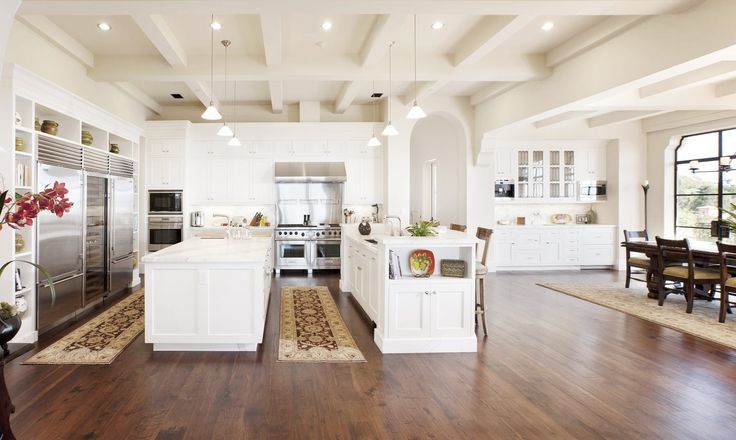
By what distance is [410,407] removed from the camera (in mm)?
2764

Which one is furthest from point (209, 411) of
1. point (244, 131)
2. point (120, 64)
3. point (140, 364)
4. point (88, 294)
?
point (244, 131)

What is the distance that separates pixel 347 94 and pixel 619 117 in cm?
511

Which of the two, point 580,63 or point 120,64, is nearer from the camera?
point 580,63

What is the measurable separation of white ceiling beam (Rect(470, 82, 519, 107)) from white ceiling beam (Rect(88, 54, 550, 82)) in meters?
1.05

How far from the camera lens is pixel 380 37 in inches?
180

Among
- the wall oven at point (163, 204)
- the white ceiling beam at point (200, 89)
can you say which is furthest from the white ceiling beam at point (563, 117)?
the wall oven at point (163, 204)

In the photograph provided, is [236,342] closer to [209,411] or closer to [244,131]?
[209,411]

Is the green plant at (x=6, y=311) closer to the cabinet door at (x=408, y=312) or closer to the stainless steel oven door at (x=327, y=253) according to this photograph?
the cabinet door at (x=408, y=312)

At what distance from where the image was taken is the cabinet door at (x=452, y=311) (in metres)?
3.82

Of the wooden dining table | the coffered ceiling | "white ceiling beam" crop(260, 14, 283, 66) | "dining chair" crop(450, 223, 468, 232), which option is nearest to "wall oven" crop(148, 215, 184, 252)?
the coffered ceiling

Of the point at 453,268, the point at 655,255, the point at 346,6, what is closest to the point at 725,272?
the point at 655,255

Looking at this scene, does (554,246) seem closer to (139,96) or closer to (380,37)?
(380,37)

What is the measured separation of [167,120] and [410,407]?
25.8ft

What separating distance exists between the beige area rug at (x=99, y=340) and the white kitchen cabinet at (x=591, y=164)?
28.8 ft
